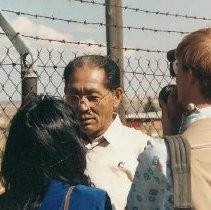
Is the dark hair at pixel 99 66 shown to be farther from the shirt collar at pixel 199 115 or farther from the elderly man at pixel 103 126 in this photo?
the shirt collar at pixel 199 115

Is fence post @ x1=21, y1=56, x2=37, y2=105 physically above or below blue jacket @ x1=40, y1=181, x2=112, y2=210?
above

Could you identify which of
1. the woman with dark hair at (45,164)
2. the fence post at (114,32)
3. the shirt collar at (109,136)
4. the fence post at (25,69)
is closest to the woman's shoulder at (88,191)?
the woman with dark hair at (45,164)

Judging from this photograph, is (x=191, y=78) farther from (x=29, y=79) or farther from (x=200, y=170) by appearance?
(x=29, y=79)

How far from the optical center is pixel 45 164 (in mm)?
2002

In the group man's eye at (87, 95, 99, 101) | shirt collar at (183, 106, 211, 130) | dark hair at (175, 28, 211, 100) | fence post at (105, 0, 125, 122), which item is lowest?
shirt collar at (183, 106, 211, 130)

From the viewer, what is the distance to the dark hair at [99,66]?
3086 mm

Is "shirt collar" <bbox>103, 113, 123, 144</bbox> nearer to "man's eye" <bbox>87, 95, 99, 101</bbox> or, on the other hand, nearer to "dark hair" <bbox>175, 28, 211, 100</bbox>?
"man's eye" <bbox>87, 95, 99, 101</bbox>

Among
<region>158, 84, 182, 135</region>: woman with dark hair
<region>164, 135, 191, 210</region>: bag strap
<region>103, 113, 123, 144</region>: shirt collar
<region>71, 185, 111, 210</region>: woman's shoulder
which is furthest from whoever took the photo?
<region>103, 113, 123, 144</region>: shirt collar

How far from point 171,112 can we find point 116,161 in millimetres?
514

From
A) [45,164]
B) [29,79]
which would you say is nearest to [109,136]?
[29,79]

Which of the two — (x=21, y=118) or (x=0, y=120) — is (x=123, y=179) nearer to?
(x=21, y=118)

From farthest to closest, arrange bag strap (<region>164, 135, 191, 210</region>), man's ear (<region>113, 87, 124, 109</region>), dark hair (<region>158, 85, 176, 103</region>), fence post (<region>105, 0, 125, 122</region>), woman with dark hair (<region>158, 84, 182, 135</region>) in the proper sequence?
1. fence post (<region>105, 0, 125, 122</region>)
2. man's ear (<region>113, 87, 124, 109</region>)
3. dark hair (<region>158, 85, 176, 103</region>)
4. woman with dark hair (<region>158, 84, 182, 135</region>)
5. bag strap (<region>164, 135, 191, 210</region>)

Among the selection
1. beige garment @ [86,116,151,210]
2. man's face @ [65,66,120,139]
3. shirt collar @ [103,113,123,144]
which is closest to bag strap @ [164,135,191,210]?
beige garment @ [86,116,151,210]

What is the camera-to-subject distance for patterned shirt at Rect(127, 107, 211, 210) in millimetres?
1884
